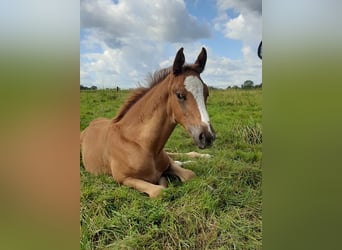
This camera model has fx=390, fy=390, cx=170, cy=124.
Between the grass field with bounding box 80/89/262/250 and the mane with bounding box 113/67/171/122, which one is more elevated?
the mane with bounding box 113/67/171/122

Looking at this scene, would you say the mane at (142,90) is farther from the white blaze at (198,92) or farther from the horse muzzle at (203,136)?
the horse muzzle at (203,136)

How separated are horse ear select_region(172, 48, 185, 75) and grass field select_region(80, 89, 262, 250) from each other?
233 mm

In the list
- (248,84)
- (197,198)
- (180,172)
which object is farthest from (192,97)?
(197,198)

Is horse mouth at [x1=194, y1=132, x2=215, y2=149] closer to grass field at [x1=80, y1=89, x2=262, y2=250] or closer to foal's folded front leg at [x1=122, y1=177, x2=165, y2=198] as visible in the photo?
grass field at [x1=80, y1=89, x2=262, y2=250]

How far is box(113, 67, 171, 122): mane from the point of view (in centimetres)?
212

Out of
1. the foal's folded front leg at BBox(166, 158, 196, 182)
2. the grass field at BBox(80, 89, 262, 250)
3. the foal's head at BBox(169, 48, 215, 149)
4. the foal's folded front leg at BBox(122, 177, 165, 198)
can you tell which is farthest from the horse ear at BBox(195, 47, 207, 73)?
the foal's folded front leg at BBox(122, 177, 165, 198)

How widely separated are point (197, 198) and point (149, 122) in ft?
1.64

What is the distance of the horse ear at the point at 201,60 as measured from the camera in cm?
211

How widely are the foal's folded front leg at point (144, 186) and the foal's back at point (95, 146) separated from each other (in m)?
0.13

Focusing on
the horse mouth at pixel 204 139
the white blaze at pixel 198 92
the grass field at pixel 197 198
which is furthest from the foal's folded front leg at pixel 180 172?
the white blaze at pixel 198 92

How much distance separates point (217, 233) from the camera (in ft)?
6.89
